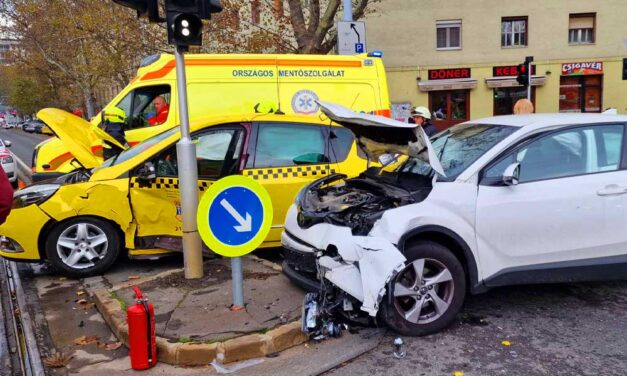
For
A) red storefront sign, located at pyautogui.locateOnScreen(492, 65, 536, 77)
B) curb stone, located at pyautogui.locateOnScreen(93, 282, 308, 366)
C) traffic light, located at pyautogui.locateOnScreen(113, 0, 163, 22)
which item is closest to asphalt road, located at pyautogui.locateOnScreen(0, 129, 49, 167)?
traffic light, located at pyautogui.locateOnScreen(113, 0, 163, 22)

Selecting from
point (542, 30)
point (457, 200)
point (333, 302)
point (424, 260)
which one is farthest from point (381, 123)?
point (542, 30)

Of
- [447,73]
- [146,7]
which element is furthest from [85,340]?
[447,73]

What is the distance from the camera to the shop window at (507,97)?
24.8 meters

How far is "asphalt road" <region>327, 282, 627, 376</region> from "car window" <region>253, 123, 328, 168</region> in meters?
→ 2.38

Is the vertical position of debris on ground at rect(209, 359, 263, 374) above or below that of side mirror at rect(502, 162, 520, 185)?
below

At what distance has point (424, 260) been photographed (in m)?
3.96

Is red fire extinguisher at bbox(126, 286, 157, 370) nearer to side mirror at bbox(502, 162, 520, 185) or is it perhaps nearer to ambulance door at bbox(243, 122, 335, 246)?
ambulance door at bbox(243, 122, 335, 246)

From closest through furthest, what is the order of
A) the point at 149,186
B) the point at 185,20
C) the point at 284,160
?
1. the point at 185,20
2. the point at 149,186
3. the point at 284,160

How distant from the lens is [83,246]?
18.1 feet

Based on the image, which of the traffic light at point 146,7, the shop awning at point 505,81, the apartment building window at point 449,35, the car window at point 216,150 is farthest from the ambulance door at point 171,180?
the shop awning at point 505,81

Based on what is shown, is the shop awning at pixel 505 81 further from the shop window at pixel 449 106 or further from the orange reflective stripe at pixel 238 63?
the orange reflective stripe at pixel 238 63

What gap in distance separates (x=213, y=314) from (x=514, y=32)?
2403 cm

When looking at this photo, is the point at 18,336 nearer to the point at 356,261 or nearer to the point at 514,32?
the point at 356,261

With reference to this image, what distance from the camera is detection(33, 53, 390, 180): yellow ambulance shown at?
8938mm
